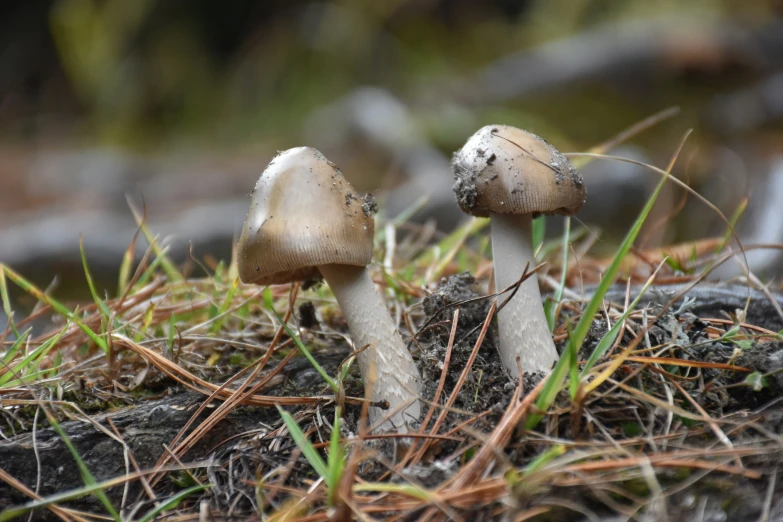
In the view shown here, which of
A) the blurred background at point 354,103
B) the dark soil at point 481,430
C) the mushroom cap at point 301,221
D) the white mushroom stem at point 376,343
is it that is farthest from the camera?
the blurred background at point 354,103

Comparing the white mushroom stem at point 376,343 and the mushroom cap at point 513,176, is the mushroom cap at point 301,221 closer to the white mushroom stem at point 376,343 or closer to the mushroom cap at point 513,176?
the white mushroom stem at point 376,343

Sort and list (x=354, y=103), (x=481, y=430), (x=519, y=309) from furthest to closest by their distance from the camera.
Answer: (x=354, y=103), (x=519, y=309), (x=481, y=430)

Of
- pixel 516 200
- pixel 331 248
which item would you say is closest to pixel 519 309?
pixel 516 200

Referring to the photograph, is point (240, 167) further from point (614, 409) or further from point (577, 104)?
point (614, 409)

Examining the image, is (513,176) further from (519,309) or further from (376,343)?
(376,343)

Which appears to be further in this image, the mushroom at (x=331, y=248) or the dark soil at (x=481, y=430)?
the mushroom at (x=331, y=248)

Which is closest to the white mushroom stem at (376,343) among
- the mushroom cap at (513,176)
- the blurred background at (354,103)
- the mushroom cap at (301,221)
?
the mushroom cap at (301,221)
